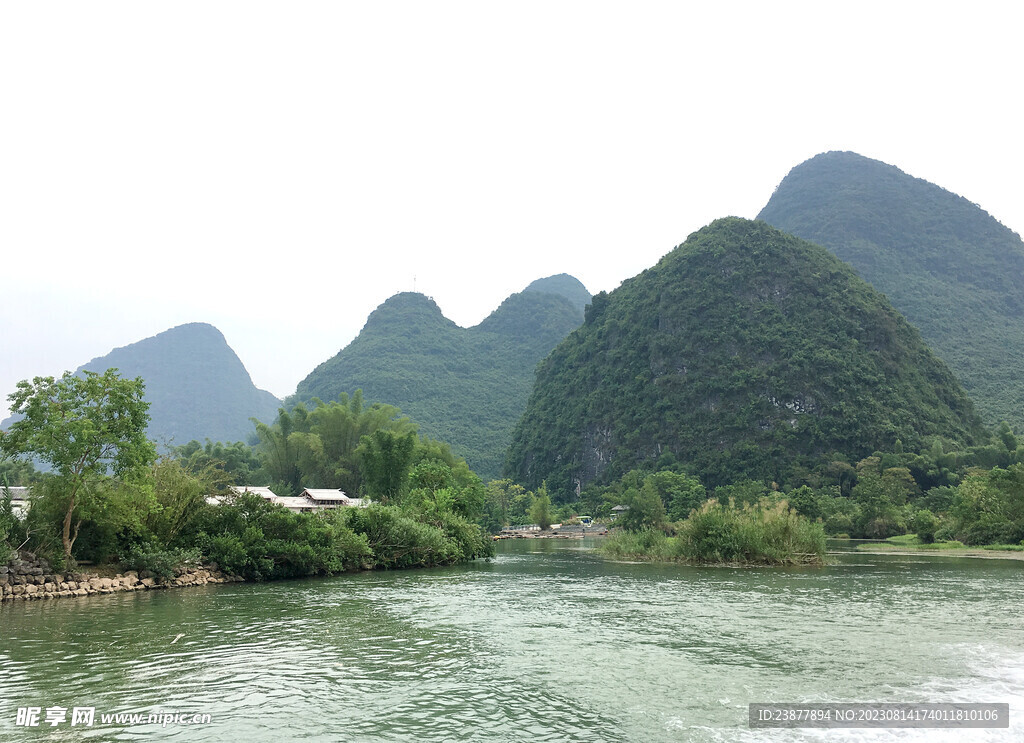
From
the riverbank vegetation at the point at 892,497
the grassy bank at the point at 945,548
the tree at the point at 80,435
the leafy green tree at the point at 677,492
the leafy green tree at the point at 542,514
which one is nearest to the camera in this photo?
the tree at the point at 80,435

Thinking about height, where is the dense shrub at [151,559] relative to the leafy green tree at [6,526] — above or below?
below

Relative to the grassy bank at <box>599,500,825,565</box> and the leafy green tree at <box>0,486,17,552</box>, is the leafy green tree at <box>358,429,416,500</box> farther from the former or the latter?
the leafy green tree at <box>0,486,17,552</box>

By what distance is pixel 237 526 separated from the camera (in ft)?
96.6

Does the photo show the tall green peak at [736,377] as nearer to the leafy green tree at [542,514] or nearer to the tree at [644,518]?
the leafy green tree at [542,514]

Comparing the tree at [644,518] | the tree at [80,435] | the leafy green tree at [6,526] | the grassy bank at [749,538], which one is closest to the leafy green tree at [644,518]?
the tree at [644,518]

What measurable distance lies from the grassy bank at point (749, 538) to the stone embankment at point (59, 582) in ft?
79.7

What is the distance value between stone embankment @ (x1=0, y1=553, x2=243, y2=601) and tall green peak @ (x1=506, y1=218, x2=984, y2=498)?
95810mm

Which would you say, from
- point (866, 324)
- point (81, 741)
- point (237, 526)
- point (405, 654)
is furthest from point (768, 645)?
point (866, 324)

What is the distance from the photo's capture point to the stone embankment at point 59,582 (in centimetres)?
2172

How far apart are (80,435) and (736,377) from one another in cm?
11505

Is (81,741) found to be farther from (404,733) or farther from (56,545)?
(56,545)

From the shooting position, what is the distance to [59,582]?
75.4 feet
